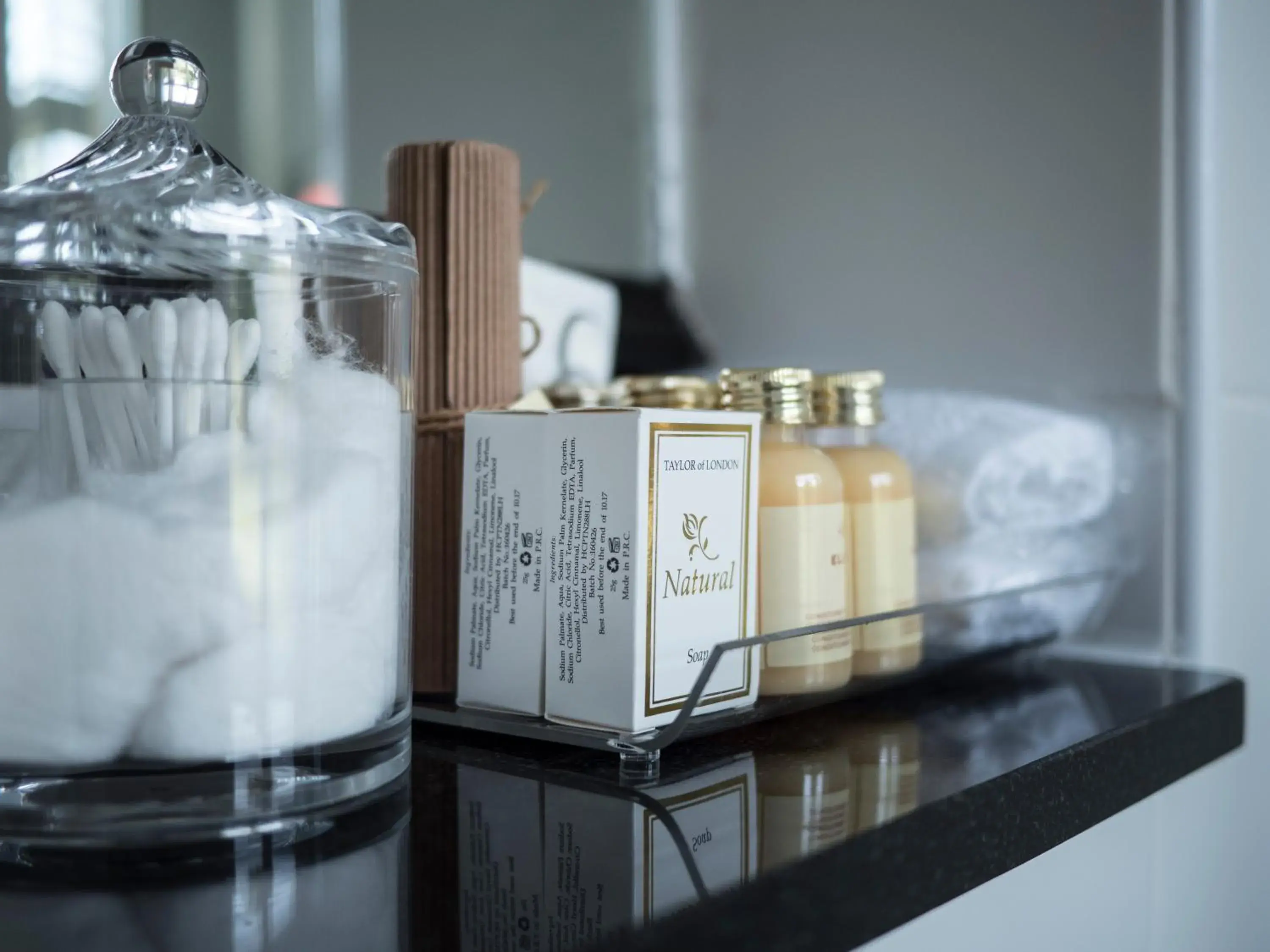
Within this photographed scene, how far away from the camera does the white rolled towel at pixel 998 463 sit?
789mm

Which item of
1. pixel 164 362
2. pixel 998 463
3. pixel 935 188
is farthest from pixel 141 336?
pixel 935 188

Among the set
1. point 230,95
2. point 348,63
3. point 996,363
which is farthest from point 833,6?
point 230,95

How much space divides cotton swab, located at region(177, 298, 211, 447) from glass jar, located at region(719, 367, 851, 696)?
0.95 ft

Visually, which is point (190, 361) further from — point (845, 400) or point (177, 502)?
point (845, 400)

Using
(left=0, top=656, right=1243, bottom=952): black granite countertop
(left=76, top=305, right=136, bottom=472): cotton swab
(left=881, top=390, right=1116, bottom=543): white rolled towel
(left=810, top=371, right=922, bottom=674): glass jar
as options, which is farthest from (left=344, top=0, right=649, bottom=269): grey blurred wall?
(left=76, top=305, right=136, bottom=472): cotton swab

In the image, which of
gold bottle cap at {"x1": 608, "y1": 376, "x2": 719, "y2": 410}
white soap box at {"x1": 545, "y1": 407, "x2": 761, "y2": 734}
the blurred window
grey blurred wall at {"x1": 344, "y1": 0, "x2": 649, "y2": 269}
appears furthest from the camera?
grey blurred wall at {"x1": 344, "y1": 0, "x2": 649, "y2": 269}

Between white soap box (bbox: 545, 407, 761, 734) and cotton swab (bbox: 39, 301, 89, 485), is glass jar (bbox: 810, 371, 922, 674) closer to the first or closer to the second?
white soap box (bbox: 545, 407, 761, 734)

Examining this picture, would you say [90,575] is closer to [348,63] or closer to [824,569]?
[824,569]

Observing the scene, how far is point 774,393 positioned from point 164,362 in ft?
1.02

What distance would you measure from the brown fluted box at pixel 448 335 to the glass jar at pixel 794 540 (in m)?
0.15

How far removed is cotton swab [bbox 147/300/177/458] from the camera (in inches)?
16.1

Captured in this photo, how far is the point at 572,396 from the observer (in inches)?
28.2

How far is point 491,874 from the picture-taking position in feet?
1.38

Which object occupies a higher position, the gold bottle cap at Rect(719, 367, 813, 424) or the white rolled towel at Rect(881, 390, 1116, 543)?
the gold bottle cap at Rect(719, 367, 813, 424)
